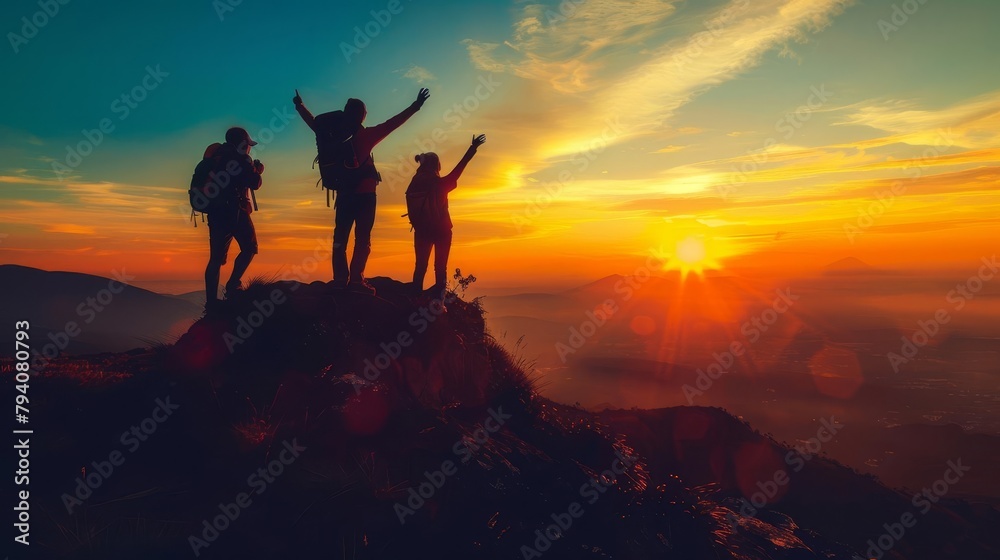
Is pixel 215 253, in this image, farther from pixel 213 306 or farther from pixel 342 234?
pixel 342 234

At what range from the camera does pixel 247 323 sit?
25.3ft

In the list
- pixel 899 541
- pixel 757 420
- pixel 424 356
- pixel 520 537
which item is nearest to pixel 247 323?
pixel 424 356

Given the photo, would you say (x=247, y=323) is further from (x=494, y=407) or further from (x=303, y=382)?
(x=494, y=407)

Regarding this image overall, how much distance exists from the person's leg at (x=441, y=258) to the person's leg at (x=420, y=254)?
158 mm

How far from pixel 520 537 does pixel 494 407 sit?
11.8 feet

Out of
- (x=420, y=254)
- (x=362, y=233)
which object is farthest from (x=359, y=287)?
(x=420, y=254)

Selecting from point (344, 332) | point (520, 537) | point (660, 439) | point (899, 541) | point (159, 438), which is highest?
point (344, 332)

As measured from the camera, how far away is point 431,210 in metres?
9.34

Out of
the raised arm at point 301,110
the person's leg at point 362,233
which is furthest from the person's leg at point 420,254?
the raised arm at point 301,110

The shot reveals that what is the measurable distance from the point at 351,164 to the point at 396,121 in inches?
38.2

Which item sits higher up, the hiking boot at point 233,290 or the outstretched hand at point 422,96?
the outstretched hand at point 422,96

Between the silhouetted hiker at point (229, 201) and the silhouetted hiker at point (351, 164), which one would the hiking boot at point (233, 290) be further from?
the silhouetted hiker at point (351, 164)

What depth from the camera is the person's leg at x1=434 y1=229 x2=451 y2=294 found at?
31.3ft

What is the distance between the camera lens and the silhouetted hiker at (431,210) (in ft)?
30.6
